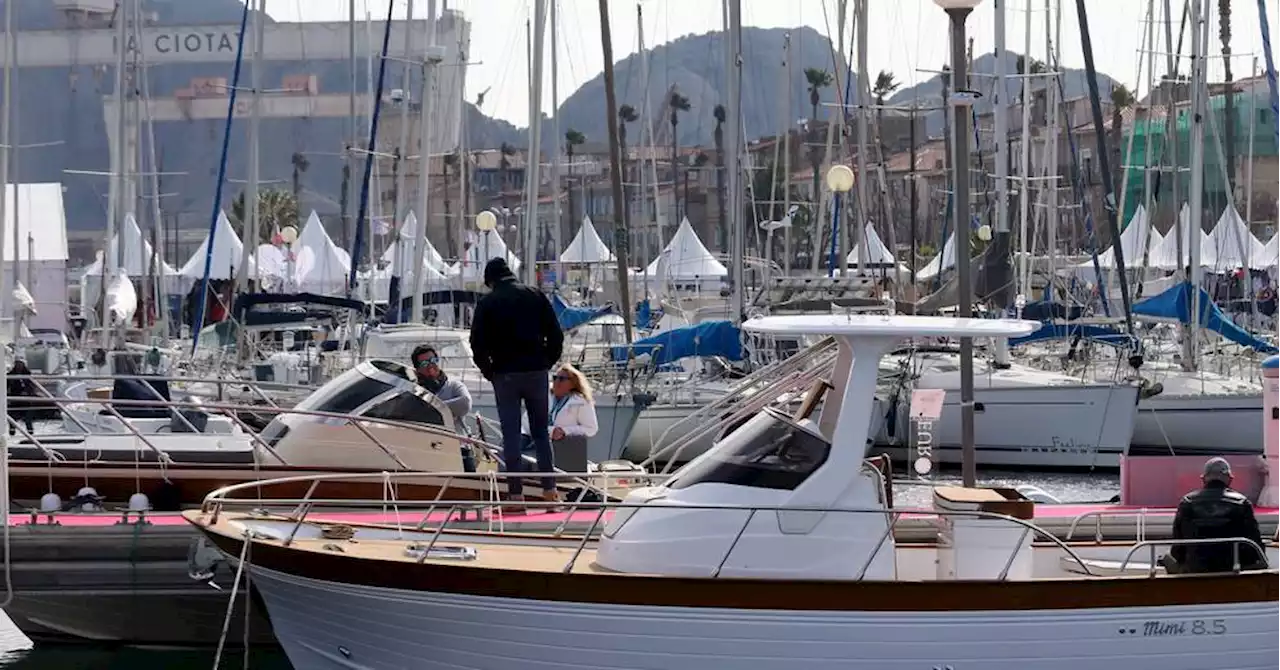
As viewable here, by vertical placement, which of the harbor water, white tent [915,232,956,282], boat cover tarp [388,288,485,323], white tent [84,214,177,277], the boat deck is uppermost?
white tent [84,214,177,277]

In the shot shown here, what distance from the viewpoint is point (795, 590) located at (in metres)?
9.50

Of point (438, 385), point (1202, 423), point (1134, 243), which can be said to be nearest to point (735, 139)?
point (1202, 423)

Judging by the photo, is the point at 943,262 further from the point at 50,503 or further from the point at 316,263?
the point at 50,503

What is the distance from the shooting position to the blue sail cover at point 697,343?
80.2 ft

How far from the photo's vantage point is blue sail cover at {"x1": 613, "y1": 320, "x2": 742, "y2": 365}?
24.4m

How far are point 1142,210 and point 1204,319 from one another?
44.3 ft

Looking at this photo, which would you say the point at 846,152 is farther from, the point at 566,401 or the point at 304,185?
the point at 304,185

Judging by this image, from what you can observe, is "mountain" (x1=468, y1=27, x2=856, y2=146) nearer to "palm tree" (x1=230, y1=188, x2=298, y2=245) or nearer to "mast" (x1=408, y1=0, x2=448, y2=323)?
"mast" (x1=408, y1=0, x2=448, y2=323)

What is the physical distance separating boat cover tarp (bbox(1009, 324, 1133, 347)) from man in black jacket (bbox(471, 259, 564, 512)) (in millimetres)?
15329

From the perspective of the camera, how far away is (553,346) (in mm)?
12383

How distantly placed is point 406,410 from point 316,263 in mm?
33366

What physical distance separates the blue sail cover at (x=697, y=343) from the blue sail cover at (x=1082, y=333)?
4.87 m

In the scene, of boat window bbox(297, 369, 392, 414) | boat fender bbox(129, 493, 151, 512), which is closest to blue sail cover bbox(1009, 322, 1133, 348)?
boat window bbox(297, 369, 392, 414)

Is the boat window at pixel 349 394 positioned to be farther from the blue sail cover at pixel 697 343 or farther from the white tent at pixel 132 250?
the white tent at pixel 132 250
